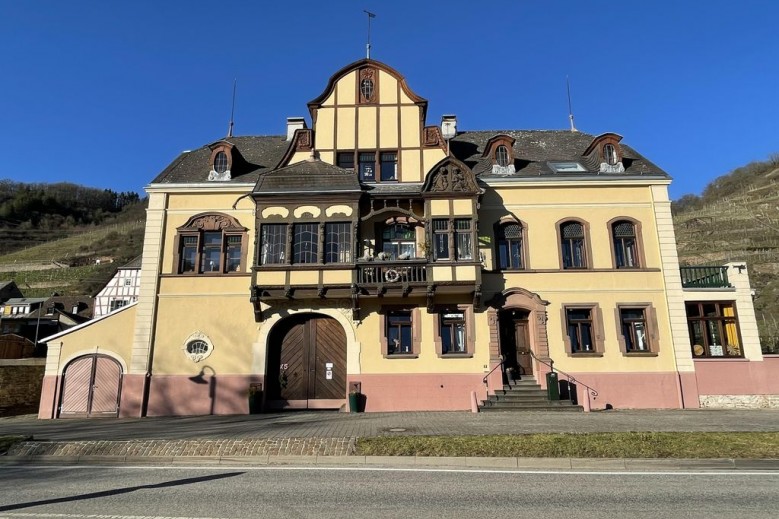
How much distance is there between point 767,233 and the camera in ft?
207

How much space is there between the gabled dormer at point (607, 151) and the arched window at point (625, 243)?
266 centimetres

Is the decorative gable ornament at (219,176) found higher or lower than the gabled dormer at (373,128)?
lower

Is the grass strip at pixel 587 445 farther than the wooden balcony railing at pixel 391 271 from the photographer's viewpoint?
No

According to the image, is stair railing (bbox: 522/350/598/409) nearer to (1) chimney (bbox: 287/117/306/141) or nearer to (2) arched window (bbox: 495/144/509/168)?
(2) arched window (bbox: 495/144/509/168)

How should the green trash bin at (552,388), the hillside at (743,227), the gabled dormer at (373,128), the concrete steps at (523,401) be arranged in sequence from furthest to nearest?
the hillside at (743,227), the gabled dormer at (373,128), the green trash bin at (552,388), the concrete steps at (523,401)

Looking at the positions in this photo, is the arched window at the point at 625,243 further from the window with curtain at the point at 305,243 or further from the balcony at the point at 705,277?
the window with curtain at the point at 305,243

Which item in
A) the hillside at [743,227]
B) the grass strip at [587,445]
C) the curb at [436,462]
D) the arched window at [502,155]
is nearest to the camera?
the curb at [436,462]

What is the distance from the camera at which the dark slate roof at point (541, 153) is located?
20.9m

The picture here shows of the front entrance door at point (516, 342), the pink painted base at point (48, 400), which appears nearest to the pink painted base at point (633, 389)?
the front entrance door at point (516, 342)

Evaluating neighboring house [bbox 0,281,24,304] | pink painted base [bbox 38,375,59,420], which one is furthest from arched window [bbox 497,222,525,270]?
neighboring house [bbox 0,281,24,304]

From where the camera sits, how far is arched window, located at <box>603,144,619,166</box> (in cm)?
2114

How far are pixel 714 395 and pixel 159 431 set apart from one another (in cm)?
1969

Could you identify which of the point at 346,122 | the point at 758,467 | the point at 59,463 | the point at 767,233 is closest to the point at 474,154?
the point at 346,122

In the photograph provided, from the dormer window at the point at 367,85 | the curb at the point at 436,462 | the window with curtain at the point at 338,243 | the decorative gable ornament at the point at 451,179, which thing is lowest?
the curb at the point at 436,462
